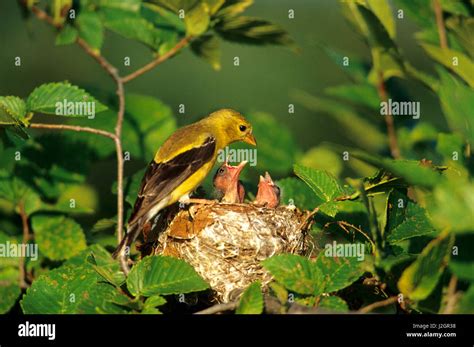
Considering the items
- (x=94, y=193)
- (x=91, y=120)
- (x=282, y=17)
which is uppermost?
(x=282, y=17)

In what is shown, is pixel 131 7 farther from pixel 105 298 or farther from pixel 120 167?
pixel 105 298

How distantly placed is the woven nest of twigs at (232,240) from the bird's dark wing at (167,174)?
32cm

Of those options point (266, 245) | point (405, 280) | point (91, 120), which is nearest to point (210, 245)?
point (266, 245)

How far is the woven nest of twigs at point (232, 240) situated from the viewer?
5.38 metres

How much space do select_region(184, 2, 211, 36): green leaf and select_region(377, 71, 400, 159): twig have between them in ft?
4.45

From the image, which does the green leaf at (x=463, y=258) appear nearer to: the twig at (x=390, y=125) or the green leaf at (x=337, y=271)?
the green leaf at (x=337, y=271)

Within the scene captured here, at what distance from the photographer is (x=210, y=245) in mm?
5512

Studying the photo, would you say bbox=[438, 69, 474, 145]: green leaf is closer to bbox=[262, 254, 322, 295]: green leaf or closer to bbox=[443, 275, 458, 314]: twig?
bbox=[443, 275, 458, 314]: twig

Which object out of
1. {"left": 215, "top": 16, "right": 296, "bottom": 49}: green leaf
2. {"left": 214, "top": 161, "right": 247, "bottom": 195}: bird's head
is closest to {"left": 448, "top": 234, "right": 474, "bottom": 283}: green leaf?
{"left": 215, "top": 16, "right": 296, "bottom": 49}: green leaf

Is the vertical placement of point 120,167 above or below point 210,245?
above

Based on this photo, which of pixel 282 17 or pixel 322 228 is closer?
pixel 322 228

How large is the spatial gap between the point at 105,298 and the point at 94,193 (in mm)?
2807

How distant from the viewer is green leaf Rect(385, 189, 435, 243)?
3857 millimetres

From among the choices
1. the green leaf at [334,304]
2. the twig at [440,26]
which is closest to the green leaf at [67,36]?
the twig at [440,26]
